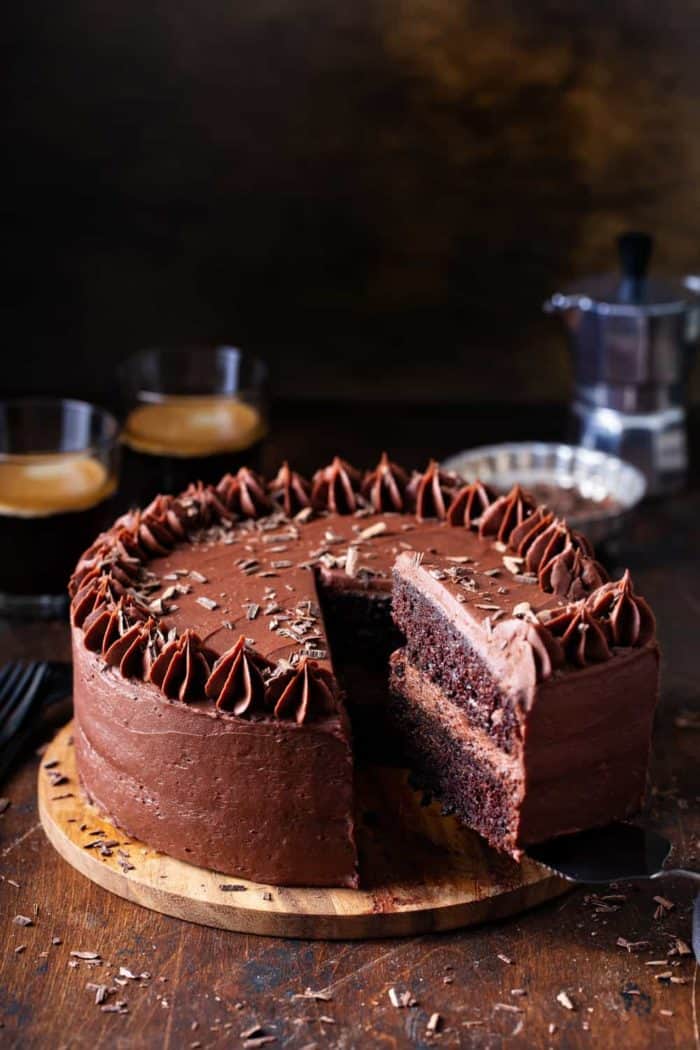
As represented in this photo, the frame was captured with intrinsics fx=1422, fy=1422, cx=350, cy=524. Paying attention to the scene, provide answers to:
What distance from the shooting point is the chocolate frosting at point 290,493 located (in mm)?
4129

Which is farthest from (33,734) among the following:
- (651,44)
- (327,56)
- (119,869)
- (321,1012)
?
(651,44)

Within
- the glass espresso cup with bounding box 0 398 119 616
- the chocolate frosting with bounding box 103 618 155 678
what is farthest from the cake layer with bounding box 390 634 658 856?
the glass espresso cup with bounding box 0 398 119 616

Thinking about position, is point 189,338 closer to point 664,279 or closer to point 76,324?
point 76,324

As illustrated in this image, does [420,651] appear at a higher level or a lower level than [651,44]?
lower

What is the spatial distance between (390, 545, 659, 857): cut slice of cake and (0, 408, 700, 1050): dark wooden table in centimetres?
24

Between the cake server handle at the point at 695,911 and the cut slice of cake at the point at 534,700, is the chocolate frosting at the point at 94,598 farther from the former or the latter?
the cake server handle at the point at 695,911

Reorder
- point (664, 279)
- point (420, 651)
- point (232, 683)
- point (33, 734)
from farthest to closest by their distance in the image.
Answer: point (664, 279)
point (33, 734)
point (420, 651)
point (232, 683)

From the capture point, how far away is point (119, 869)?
332 centimetres

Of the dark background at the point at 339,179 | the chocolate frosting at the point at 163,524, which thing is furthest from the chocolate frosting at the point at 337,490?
the dark background at the point at 339,179

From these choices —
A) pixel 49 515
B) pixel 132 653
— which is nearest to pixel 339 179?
pixel 49 515

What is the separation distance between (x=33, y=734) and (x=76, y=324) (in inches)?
109

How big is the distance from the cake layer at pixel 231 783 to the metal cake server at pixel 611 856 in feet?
1.54

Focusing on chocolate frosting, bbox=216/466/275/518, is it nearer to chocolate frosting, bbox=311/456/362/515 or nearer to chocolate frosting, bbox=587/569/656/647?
chocolate frosting, bbox=311/456/362/515

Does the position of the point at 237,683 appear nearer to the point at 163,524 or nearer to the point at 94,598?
the point at 94,598
